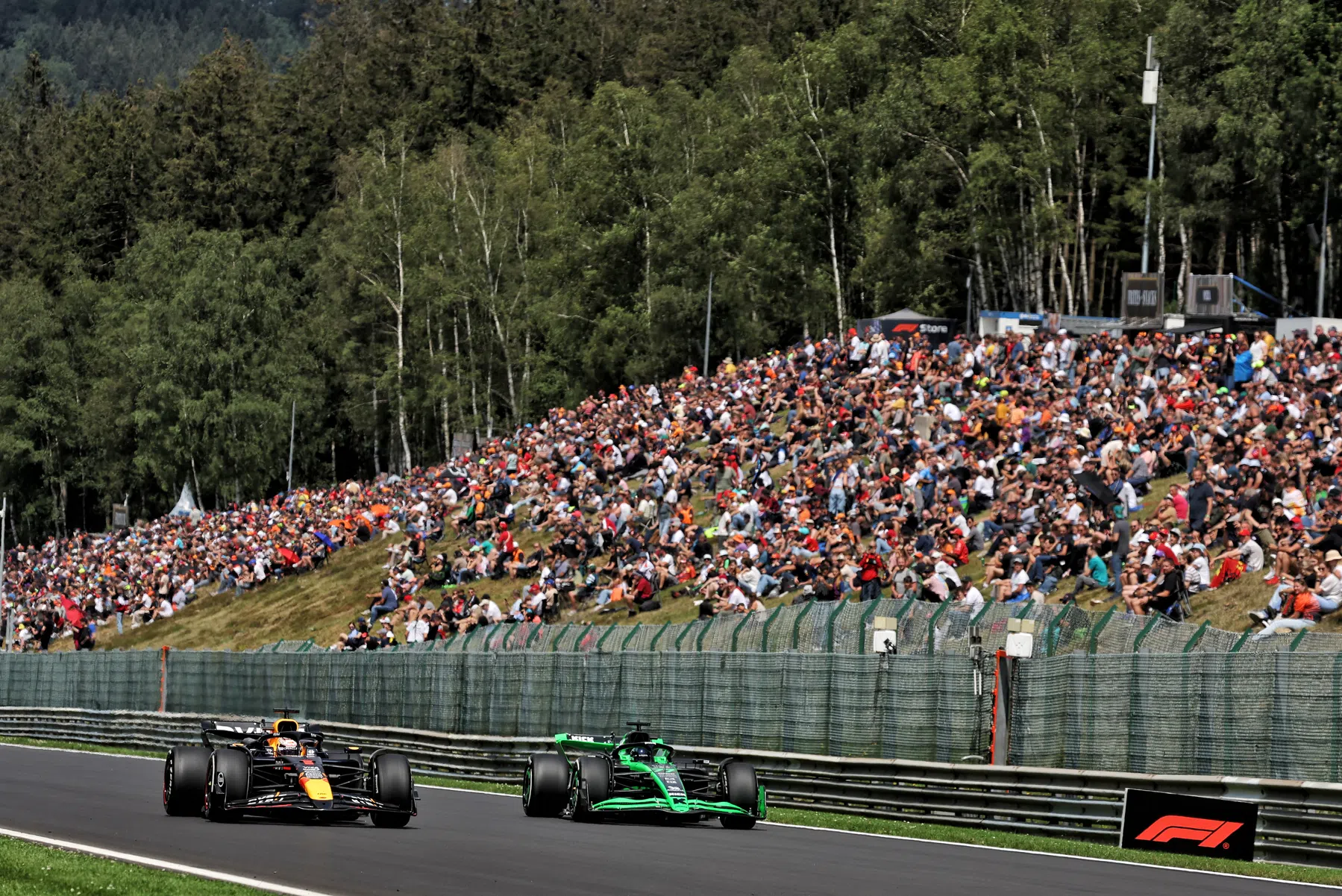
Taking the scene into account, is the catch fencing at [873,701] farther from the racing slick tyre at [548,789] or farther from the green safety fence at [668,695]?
the racing slick tyre at [548,789]

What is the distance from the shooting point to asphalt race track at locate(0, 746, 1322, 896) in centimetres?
1269

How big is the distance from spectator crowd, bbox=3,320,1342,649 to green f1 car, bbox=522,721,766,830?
13.8 feet

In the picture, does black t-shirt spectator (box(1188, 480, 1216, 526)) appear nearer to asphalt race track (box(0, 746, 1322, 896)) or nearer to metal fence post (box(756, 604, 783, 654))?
metal fence post (box(756, 604, 783, 654))

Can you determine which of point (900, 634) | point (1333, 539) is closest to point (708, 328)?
point (1333, 539)

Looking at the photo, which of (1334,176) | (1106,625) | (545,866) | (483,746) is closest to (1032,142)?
(1334,176)

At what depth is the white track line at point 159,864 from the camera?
11977mm

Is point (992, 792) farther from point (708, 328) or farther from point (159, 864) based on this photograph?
point (708, 328)

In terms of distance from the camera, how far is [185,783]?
17484 millimetres

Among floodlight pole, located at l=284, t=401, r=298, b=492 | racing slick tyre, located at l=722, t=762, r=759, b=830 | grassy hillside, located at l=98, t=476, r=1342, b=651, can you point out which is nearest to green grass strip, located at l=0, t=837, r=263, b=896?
racing slick tyre, located at l=722, t=762, r=759, b=830

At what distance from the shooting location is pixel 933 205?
201 ft

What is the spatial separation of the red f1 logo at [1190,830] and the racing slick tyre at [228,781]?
773 cm

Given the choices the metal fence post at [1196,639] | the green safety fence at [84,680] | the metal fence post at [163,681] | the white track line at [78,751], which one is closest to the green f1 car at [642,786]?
the metal fence post at [1196,639]

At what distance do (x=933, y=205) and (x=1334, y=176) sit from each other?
13.5m

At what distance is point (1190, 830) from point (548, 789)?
5.95 meters
